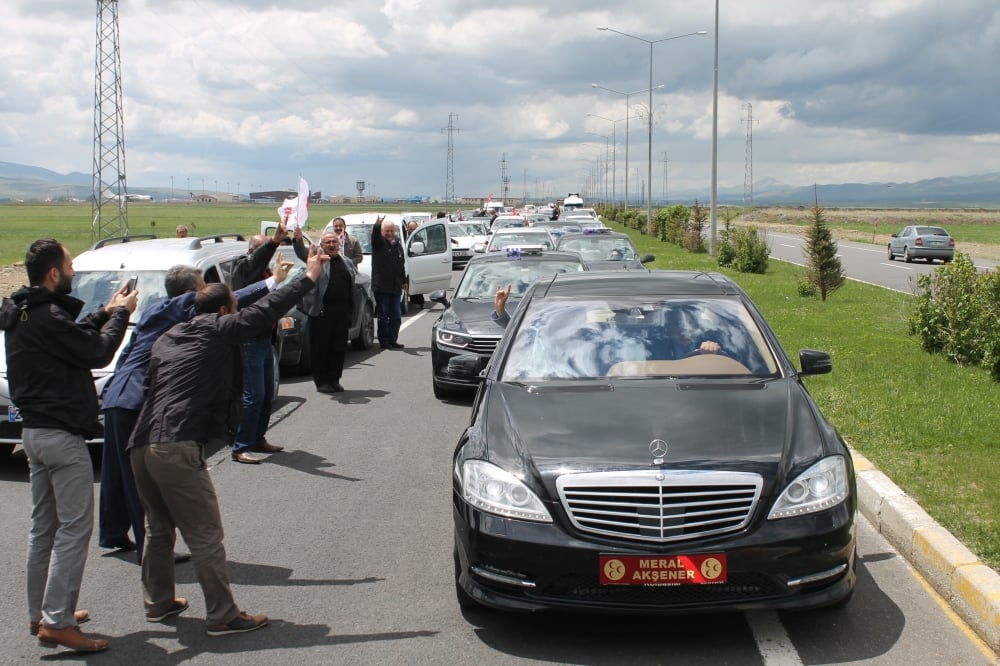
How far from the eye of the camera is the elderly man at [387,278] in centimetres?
1574

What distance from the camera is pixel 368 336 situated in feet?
54.2

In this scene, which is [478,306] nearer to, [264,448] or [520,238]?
[264,448]

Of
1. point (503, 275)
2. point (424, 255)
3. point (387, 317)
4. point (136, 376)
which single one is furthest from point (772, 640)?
point (424, 255)

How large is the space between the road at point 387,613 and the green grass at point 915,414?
52cm

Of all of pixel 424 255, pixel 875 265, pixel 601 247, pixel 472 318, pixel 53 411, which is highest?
pixel 601 247

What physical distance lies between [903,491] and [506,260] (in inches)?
A: 298

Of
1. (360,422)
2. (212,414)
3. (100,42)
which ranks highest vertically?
(100,42)

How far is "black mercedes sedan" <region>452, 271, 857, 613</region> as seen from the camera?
441 centimetres

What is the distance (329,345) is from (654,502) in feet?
26.8

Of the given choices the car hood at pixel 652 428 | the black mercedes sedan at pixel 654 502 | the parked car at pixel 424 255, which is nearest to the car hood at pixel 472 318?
the car hood at pixel 652 428

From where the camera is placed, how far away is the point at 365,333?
1631 cm

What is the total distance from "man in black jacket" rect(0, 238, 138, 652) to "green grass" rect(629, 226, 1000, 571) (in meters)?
4.48

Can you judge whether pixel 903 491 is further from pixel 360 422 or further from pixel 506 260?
→ pixel 506 260

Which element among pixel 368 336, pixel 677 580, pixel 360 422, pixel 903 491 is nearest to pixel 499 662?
pixel 677 580
